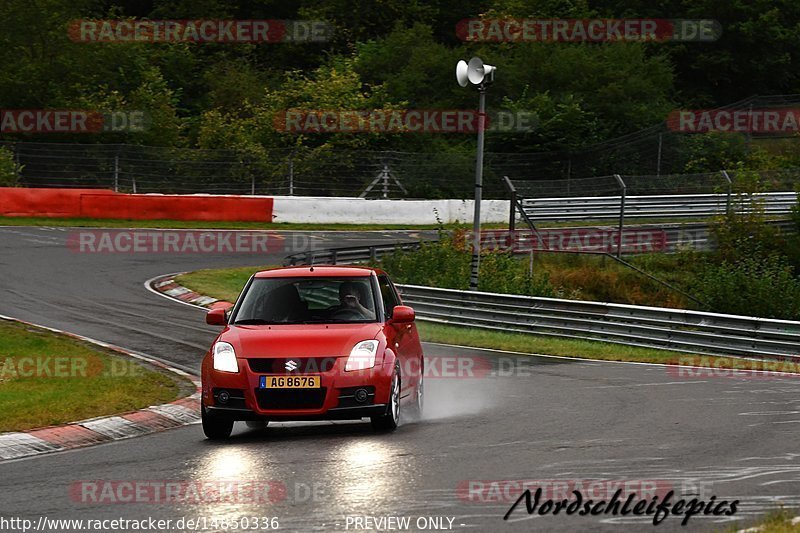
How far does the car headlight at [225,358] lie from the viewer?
1063 cm

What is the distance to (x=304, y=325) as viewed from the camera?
11.2m

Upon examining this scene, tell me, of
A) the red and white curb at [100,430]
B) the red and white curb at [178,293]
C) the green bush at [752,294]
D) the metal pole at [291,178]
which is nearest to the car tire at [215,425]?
the red and white curb at [100,430]

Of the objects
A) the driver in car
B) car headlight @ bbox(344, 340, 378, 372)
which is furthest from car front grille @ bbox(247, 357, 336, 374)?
the driver in car

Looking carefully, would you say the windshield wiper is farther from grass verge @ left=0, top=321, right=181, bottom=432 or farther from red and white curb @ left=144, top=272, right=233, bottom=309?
red and white curb @ left=144, top=272, right=233, bottom=309

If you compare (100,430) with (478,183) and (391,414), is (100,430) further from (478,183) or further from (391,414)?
(478,183)

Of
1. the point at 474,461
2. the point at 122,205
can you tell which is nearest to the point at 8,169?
the point at 122,205

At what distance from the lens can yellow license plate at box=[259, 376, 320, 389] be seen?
409 inches

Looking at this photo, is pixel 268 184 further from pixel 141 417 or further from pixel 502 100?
pixel 141 417

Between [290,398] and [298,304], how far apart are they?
144 centimetres

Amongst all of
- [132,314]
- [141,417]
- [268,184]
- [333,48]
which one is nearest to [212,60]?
[333,48]

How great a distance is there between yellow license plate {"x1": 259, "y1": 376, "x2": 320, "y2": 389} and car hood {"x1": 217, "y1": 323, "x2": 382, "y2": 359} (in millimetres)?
203

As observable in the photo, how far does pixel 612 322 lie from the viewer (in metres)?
21.8

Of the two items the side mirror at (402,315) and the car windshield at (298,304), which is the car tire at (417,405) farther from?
the car windshield at (298,304)

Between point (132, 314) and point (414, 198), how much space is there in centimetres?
2138
